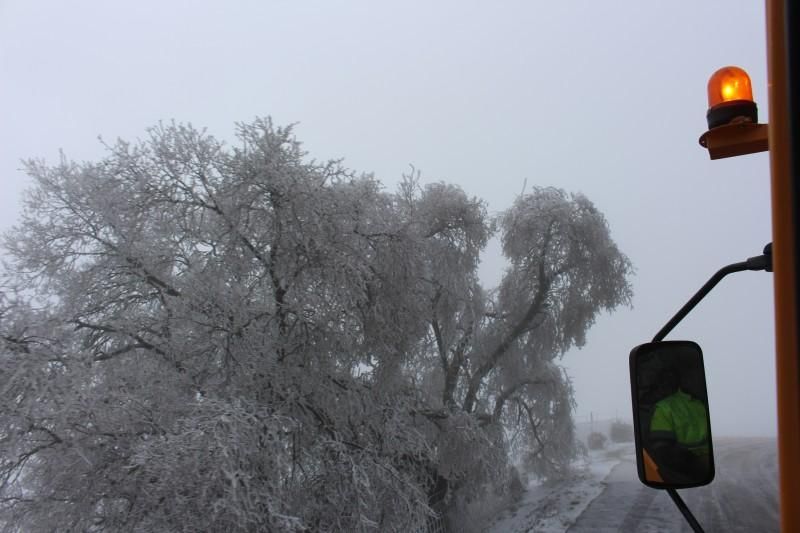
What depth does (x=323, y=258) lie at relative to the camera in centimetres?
834

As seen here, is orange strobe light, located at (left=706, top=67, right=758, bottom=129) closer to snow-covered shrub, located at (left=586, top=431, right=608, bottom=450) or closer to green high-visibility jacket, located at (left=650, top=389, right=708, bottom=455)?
green high-visibility jacket, located at (left=650, top=389, right=708, bottom=455)

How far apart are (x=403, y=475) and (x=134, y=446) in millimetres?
3608

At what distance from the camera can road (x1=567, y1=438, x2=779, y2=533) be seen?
6.30 meters

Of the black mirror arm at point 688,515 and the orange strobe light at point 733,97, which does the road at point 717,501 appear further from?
the orange strobe light at point 733,97

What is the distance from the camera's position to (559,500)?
426 inches

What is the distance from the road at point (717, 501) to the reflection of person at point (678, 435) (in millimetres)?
3974

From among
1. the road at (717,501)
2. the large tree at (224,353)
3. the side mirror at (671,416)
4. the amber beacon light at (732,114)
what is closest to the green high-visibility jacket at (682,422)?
the side mirror at (671,416)

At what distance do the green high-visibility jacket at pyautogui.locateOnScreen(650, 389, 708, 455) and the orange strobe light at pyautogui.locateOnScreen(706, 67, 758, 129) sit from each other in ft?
2.58

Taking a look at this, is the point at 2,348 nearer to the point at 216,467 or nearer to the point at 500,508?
the point at 216,467

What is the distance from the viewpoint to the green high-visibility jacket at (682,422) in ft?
5.46

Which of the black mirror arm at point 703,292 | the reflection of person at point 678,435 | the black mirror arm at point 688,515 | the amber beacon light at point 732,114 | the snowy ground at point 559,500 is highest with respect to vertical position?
the amber beacon light at point 732,114

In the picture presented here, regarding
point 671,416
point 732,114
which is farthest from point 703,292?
point 732,114

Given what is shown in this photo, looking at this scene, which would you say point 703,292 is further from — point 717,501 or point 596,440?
point 596,440

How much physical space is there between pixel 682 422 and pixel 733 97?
918mm
